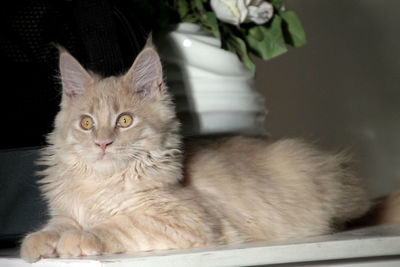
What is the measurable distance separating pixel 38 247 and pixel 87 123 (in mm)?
330

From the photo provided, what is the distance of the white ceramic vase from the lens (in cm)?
160

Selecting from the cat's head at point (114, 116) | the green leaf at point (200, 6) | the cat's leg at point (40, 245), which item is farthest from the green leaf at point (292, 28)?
the cat's leg at point (40, 245)

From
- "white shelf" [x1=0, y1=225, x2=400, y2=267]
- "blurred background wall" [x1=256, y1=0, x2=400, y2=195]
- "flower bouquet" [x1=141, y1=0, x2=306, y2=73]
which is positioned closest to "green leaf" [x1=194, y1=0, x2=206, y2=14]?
"flower bouquet" [x1=141, y1=0, x2=306, y2=73]

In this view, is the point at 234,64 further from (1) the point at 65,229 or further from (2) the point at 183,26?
(1) the point at 65,229

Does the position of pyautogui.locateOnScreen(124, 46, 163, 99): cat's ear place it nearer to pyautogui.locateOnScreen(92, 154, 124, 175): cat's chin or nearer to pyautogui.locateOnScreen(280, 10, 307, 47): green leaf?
pyautogui.locateOnScreen(92, 154, 124, 175): cat's chin

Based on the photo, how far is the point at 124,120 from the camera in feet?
4.14

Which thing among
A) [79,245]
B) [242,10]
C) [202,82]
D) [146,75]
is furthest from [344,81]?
[79,245]

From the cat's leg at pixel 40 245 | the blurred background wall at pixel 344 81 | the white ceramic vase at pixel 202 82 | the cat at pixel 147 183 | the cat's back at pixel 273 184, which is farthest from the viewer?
the blurred background wall at pixel 344 81

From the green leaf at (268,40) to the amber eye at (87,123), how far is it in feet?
2.51

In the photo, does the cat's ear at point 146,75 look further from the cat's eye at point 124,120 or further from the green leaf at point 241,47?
the green leaf at point 241,47

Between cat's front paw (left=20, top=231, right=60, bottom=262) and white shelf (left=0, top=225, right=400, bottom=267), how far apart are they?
18 millimetres

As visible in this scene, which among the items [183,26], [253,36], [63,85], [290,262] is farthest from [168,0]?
[290,262]

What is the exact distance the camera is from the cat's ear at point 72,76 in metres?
1.29

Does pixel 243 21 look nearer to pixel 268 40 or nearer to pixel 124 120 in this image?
pixel 268 40
